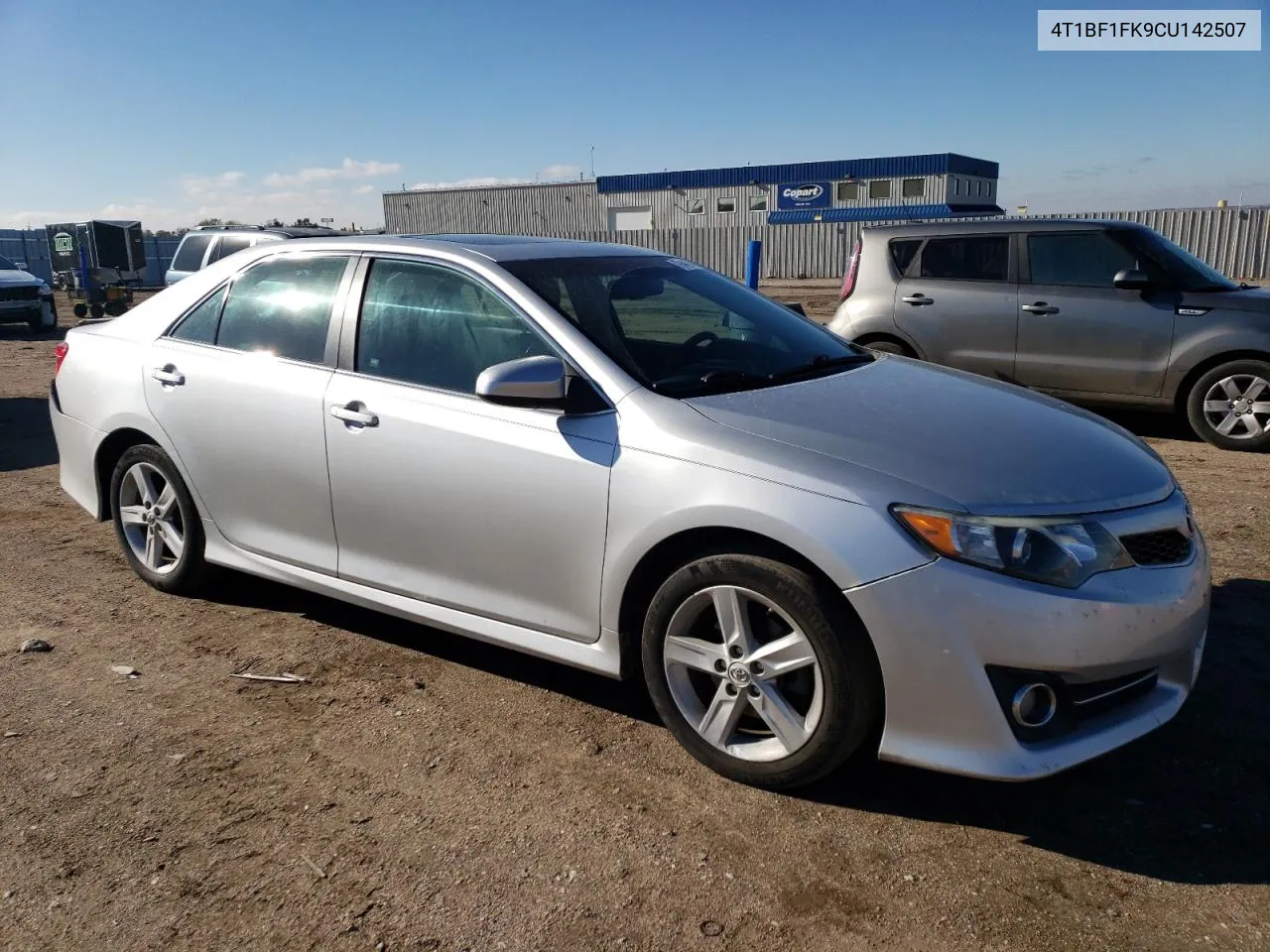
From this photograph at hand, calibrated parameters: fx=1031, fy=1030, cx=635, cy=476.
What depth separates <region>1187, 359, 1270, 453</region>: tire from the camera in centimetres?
760

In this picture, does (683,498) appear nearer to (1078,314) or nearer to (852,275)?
(1078,314)

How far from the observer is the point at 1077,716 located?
9.38 feet

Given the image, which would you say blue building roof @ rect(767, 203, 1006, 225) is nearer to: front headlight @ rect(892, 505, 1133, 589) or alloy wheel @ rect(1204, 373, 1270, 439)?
alloy wheel @ rect(1204, 373, 1270, 439)

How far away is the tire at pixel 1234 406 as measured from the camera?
760 centimetres

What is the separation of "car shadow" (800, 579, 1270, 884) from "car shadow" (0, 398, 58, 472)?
731 cm

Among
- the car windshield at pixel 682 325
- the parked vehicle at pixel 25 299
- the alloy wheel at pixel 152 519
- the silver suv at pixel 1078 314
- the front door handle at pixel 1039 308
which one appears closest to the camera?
the car windshield at pixel 682 325

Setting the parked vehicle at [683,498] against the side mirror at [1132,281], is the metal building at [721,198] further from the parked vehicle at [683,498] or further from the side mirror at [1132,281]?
the parked vehicle at [683,498]

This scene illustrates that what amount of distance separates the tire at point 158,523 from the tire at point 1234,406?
703 centimetres

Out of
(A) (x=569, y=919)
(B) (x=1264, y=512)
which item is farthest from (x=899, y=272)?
(A) (x=569, y=919)

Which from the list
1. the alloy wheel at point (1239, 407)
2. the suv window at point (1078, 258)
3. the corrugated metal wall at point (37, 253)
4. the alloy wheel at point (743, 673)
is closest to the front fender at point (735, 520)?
the alloy wheel at point (743, 673)

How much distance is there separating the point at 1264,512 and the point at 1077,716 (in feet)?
12.8

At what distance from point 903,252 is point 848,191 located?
38.1m

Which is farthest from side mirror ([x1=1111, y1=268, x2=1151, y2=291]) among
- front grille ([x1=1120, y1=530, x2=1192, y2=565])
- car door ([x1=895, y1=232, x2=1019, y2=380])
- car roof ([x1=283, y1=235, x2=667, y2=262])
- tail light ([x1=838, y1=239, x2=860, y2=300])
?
front grille ([x1=1120, y1=530, x2=1192, y2=565])

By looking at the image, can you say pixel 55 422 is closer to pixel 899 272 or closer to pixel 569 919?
pixel 569 919
